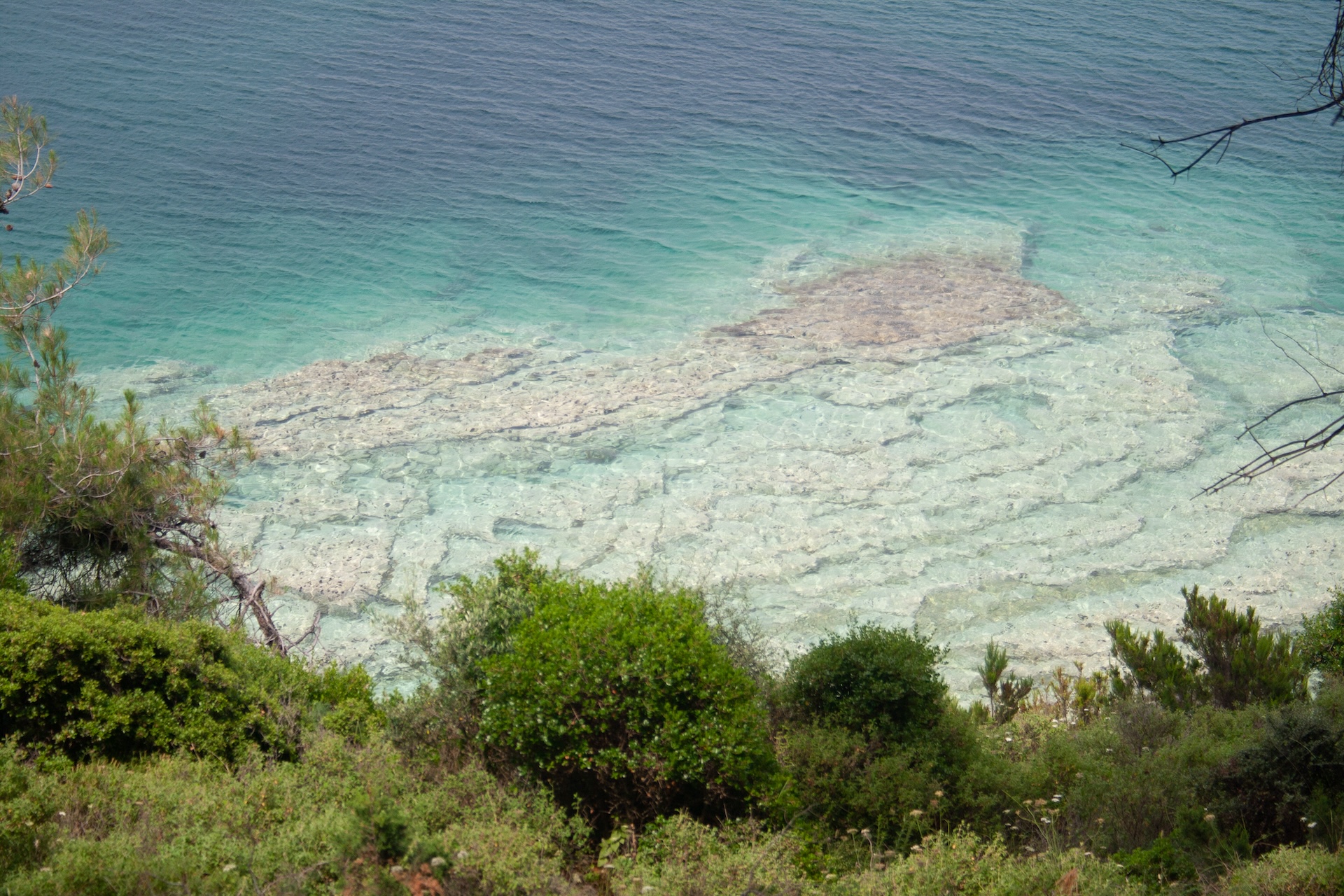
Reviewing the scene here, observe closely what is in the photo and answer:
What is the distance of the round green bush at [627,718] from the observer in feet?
18.0

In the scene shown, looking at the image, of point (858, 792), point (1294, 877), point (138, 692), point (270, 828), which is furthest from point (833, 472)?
point (270, 828)

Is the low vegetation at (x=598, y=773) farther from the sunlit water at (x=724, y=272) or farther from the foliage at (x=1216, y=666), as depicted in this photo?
the sunlit water at (x=724, y=272)

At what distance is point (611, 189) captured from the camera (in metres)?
21.5

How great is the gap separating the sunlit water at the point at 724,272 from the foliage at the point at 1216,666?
1516mm

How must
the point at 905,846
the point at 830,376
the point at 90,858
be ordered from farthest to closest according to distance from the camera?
the point at 830,376 < the point at 905,846 < the point at 90,858

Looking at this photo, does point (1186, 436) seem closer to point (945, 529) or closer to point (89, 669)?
point (945, 529)

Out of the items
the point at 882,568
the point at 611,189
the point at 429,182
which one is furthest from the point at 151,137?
the point at 882,568

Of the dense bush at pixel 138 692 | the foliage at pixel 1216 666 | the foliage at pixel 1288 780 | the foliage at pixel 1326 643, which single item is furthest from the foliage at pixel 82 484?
the foliage at pixel 1326 643

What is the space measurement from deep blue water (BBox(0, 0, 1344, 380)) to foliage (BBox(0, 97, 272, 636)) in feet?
24.0

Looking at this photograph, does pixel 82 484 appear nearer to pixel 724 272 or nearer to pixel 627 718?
pixel 627 718

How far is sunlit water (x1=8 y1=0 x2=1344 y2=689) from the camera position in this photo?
11.1 meters

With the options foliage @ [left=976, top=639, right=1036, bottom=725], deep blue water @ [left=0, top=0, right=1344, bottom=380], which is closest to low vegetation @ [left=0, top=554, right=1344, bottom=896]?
foliage @ [left=976, top=639, right=1036, bottom=725]

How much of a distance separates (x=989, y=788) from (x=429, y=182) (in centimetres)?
1835

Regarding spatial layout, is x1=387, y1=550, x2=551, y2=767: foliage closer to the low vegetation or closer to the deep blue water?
the low vegetation
